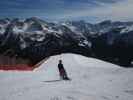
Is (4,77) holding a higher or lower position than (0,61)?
higher

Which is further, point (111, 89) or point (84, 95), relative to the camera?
point (111, 89)

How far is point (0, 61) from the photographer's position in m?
47.8

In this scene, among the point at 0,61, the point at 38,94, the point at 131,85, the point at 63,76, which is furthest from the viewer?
the point at 0,61

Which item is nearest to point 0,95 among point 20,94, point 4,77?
point 20,94

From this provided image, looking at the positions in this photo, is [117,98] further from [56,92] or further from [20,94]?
[20,94]

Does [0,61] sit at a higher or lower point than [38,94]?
lower

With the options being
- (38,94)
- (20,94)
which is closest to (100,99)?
(38,94)

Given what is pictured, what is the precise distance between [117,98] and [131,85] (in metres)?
3.74

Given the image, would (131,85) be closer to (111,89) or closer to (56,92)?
(111,89)

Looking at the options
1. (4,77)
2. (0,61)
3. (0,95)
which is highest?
(0,95)

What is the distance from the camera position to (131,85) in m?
17.4

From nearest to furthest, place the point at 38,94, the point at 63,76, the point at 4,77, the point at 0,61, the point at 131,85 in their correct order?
the point at 38,94
the point at 131,85
the point at 63,76
the point at 4,77
the point at 0,61

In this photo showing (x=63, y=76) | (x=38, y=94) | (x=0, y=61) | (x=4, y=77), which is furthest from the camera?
(x=0, y=61)

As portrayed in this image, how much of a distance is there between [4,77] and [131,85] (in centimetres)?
1510
